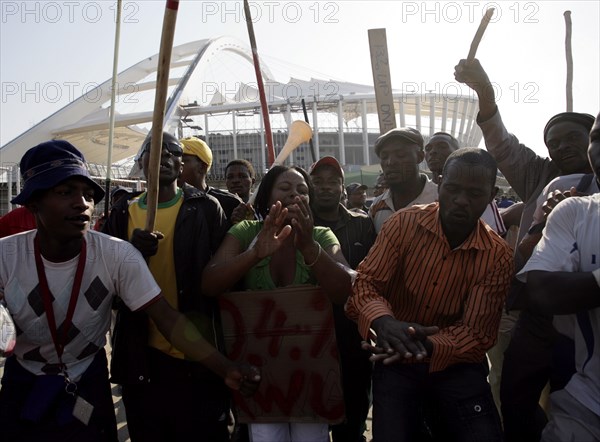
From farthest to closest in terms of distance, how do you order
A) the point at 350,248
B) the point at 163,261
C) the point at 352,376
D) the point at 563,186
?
the point at 350,248
the point at 352,376
the point at 163,261
the point at 563,186

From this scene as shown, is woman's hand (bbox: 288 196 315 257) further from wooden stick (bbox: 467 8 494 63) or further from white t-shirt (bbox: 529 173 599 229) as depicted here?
wooden stick (bbox: 467 8 494 63)

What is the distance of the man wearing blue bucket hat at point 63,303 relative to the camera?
2205 millimetres

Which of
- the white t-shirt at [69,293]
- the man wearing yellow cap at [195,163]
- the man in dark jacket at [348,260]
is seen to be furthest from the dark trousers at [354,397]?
the man wearing yellow cap at [195,163]

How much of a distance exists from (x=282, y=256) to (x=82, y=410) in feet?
3.88

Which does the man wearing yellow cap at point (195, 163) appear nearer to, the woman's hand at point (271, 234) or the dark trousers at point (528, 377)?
the woman's hand at point (271, 234)

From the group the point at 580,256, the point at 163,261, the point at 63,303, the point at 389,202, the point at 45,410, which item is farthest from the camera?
the point at 389,202

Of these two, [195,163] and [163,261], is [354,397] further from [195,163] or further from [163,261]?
[195,163]

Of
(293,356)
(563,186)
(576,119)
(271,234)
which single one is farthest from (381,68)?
(293,356)

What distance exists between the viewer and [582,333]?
201cm

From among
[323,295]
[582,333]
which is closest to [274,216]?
[323,295]

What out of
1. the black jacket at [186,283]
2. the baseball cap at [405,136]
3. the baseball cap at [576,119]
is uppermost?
the baseball cap at [576,119]

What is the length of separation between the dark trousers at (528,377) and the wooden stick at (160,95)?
1892 millimetres

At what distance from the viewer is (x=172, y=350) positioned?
2686 millimetres

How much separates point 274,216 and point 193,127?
170ft
